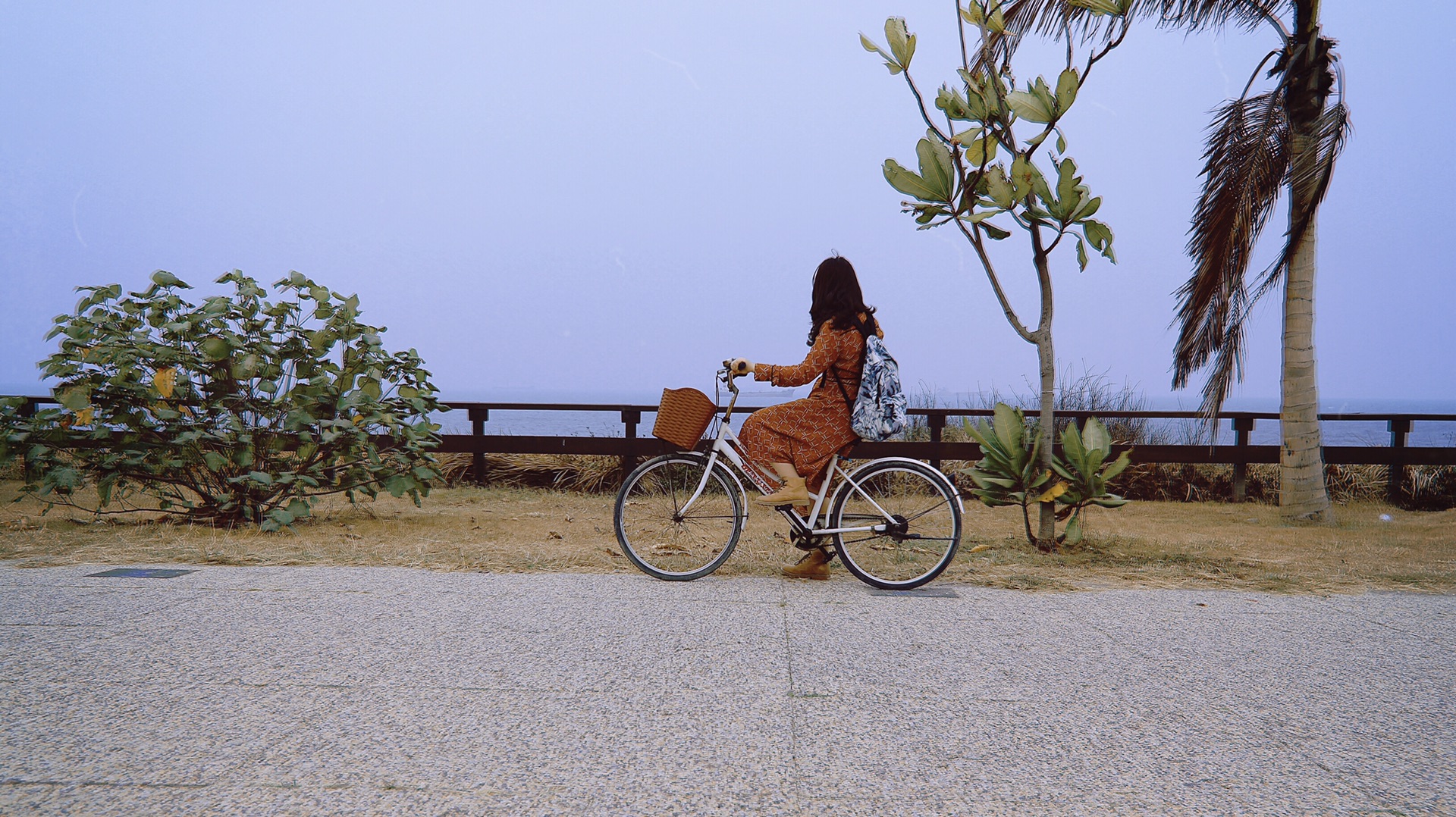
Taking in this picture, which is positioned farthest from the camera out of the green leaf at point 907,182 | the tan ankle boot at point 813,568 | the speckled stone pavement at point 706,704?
the green leaf at point 907,182

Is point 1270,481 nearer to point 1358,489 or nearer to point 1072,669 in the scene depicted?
point 1358,489

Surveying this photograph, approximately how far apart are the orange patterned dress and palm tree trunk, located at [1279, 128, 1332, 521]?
18.3ft

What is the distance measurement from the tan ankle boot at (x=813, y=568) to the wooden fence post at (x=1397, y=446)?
801cm

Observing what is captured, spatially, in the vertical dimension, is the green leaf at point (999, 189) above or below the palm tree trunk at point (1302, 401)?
above

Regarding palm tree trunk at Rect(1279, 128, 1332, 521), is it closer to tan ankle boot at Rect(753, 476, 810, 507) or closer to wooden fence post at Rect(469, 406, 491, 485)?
tan ankle boot at Rect(753, 476, 810, 507)

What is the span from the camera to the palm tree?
23.3 ft

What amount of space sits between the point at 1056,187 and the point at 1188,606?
266 centimetres

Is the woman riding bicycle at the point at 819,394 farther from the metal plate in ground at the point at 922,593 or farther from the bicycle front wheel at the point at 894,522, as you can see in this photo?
the metal plate in ground at the point at 922,593

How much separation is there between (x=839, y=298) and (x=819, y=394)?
513 mm

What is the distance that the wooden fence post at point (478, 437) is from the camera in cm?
861

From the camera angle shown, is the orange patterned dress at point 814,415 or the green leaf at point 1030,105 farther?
the green leaf at point 1030,105

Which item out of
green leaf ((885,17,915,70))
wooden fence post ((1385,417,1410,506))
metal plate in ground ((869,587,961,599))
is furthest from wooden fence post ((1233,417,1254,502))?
metal plate in ground ((869,587,961,599))

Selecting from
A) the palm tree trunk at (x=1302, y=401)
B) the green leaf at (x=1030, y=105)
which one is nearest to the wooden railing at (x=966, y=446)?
the palm tree trunk at (x=1302, y=401)

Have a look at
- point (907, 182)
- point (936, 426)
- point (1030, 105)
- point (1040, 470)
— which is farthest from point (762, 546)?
point (936, 426)
